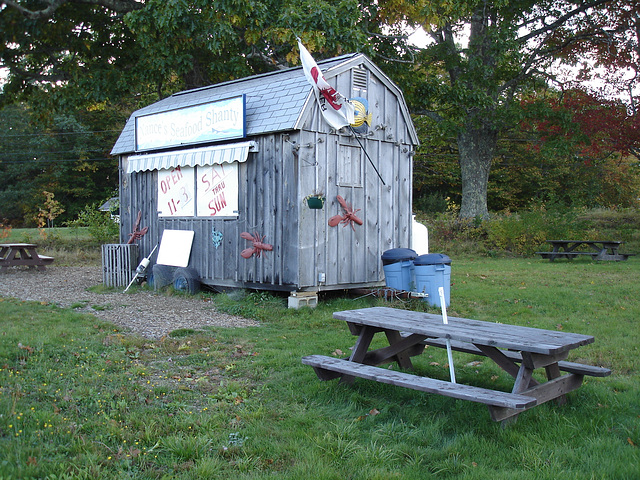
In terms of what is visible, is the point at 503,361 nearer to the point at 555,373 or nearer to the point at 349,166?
the point at 555,373

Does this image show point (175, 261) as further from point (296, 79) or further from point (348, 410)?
point (348, 410)

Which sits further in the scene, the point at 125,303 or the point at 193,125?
the point at 193,125

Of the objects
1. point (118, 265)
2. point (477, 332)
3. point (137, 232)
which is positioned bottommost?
point (477, 332)

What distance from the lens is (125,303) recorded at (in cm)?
1027

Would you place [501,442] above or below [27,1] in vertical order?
below

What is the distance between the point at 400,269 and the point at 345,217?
1.34m

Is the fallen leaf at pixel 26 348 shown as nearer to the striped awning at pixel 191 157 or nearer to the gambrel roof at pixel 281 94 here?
the striped awning at pixel 191 157

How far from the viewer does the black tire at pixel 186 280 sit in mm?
11312

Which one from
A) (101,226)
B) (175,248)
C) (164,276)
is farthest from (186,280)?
(101,226)

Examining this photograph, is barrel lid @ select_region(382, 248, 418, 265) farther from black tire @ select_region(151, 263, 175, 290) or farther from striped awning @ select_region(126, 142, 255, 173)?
black tire @ select_region(151, 263, 175, 290)

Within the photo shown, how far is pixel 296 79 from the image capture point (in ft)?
34.4

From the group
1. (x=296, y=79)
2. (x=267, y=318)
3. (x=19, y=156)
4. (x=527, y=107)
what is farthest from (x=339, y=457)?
(x=19, y=156)

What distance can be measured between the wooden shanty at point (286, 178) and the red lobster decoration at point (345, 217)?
2 cm

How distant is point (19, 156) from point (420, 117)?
31454 millimetres
